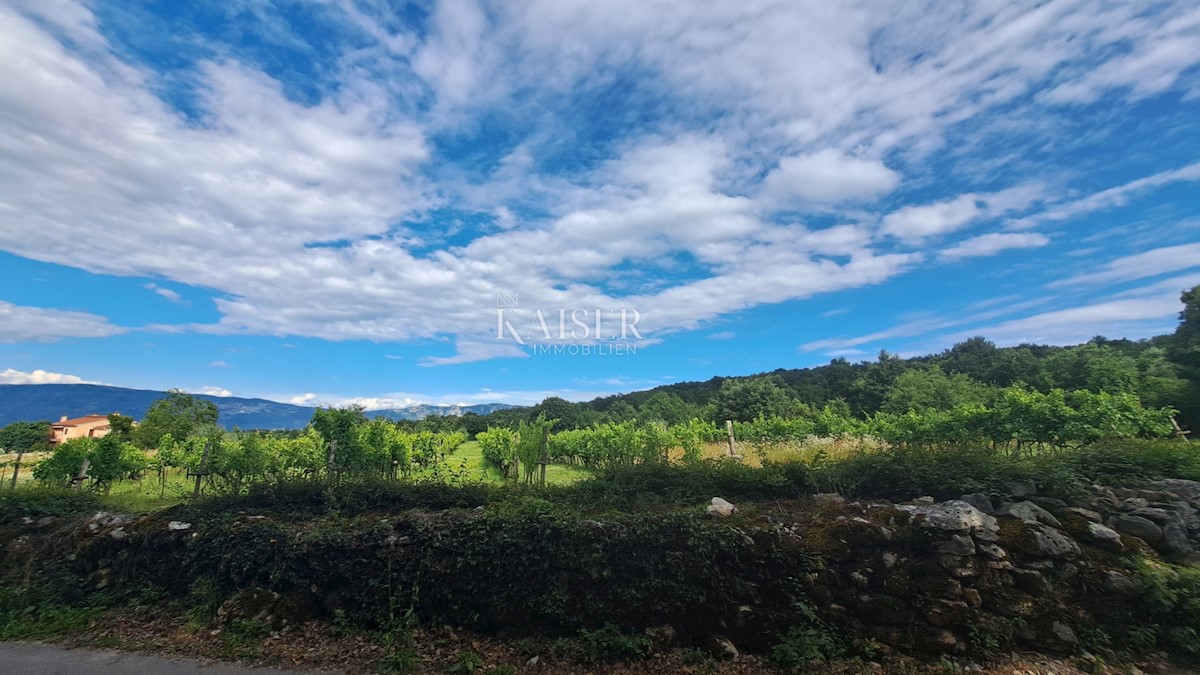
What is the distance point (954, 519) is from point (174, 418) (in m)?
52.9

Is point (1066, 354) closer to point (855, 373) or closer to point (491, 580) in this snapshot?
point (855, 373)

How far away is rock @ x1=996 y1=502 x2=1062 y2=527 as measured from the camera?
548cm

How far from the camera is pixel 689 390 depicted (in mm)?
71812

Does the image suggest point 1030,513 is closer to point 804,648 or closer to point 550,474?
point 804,648

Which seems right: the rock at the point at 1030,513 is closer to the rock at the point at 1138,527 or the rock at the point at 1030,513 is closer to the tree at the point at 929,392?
the rock at the point at 1138,527

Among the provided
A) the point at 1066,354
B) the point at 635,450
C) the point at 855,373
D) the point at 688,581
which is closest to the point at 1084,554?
the point at 688,581

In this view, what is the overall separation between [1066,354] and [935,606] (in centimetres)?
4531

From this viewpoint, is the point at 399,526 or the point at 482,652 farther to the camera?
the point at 399,526

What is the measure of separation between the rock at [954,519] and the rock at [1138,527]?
1.79 meters

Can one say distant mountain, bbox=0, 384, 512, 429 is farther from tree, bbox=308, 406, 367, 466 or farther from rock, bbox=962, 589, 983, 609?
rock, bbox=962, 589, 983, 609

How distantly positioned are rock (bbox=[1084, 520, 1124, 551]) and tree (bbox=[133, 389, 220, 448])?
47512 millimetres

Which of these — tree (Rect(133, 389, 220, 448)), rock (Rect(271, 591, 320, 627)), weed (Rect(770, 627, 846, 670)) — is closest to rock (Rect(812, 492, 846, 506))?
weed (Rect(770, 627, 846, 670))

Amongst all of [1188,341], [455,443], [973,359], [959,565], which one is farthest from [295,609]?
[973,359]

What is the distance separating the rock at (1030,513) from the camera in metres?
5.48
